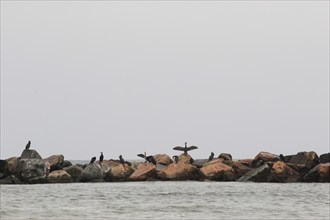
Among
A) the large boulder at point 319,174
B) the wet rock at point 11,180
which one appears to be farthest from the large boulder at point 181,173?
the wet rock at point 11,180

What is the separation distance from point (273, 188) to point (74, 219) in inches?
770

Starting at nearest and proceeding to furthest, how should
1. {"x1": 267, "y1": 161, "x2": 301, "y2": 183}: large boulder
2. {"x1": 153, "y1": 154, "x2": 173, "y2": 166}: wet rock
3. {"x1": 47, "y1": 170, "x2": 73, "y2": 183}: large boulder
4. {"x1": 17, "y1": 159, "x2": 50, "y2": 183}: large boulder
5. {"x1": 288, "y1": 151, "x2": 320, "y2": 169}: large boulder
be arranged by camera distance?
{"x1": 17, "y1": 159, "x2": 50, "y2": 183}: large boulder → {"x1": 267, "y1": 161, "x2": 301, "y2": 183}: large boulder → {"x1": 47, "y1": 170, "x2": 73, "y2": 183}: large boulder → {"x1": 288, "y1": 151, "x2": 320, "y2": 169}: large boulder → {"x1": 153, "y1": 154, "x2": 173, "y2": 166}: wet rock

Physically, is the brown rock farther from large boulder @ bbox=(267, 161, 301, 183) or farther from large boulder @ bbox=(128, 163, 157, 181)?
large boulder @ bbox=(267, 161, 301, 183)

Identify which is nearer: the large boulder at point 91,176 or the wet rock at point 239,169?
the large boulder at point 91,176

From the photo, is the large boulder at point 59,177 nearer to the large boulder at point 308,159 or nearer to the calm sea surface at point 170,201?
the calm sea surface at point 170,201

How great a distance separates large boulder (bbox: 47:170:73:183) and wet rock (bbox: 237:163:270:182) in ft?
40.5

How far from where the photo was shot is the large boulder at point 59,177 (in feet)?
149

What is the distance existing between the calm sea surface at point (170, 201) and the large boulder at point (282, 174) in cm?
219

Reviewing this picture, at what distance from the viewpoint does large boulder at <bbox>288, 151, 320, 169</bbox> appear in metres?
46.4

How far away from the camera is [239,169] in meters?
48.5

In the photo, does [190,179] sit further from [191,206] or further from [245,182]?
[191,206]

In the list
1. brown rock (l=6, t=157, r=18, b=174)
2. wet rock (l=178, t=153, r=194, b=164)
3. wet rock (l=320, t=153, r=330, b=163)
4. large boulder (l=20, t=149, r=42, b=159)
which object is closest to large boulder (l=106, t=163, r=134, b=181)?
wet rock (l=178, t=153, r=194, b=164)

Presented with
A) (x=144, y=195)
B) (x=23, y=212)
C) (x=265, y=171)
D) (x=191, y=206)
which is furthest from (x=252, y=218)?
(x=265, y=171)

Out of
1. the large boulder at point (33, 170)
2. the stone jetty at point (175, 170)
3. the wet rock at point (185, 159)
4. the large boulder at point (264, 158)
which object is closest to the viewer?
the large boulder at point (33, 170)
